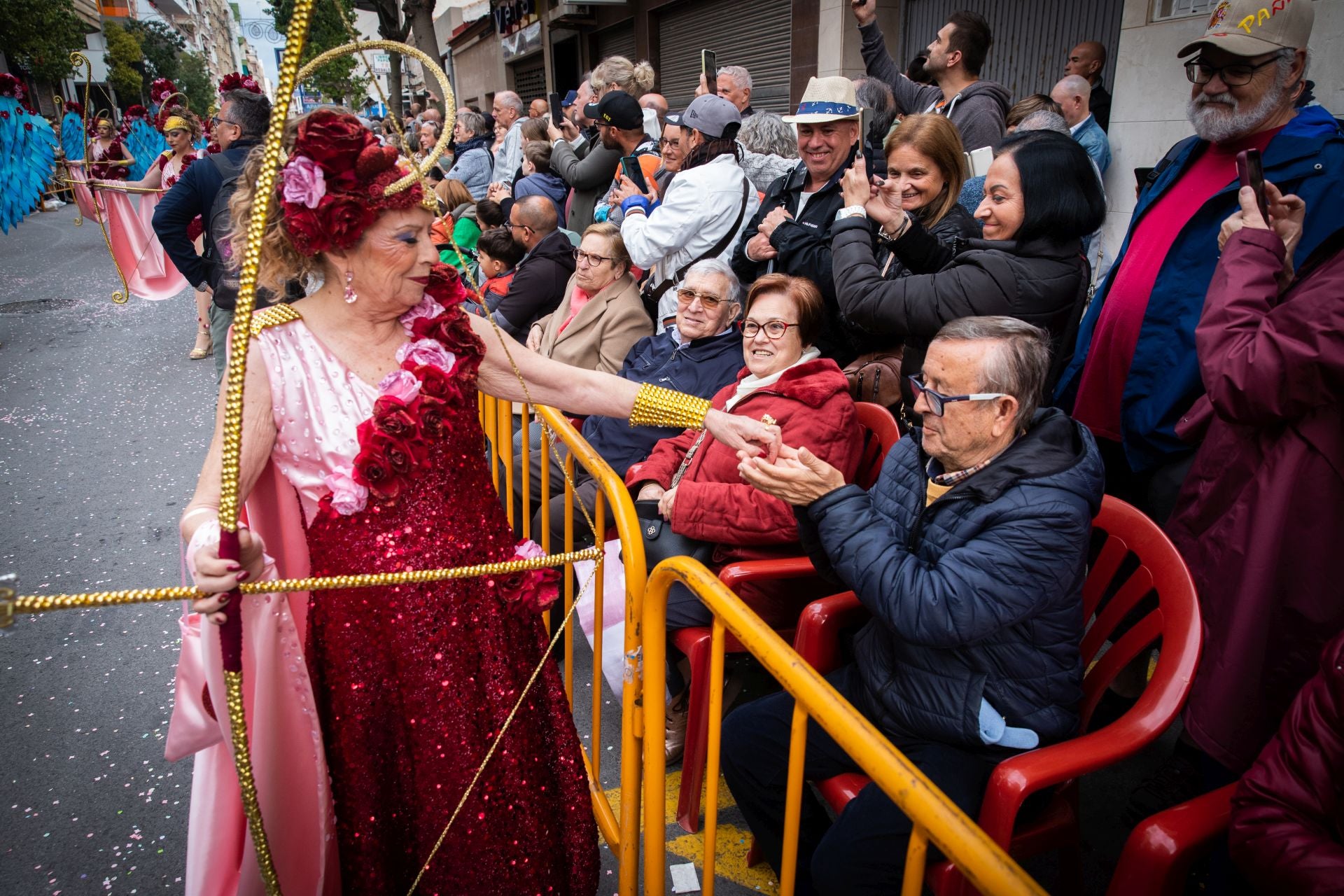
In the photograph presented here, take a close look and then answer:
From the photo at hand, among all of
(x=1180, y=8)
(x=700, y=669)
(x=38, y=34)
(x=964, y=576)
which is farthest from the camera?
(x=38, y=34)

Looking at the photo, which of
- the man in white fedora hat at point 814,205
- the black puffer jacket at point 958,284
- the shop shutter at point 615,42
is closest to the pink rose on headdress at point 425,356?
the black puffer jacket at point 958,284

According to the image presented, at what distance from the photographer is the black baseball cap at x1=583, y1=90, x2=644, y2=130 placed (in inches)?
213

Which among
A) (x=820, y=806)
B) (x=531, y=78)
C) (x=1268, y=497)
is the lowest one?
(x=820, y=806)

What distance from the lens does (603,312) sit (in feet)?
13.5

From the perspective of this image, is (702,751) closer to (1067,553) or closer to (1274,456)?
(1067,553)

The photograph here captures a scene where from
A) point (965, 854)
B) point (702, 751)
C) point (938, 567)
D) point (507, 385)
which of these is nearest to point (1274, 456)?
point (938, 567)

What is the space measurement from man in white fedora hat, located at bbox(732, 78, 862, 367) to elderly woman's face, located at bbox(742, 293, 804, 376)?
0.37 m

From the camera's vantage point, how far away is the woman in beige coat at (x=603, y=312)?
159 inches

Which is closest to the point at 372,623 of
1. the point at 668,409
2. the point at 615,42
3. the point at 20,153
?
the point at 668,409

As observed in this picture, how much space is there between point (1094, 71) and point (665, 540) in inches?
180

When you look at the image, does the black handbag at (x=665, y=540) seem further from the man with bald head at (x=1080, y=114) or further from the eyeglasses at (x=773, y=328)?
the man with bald head at (x=1080, y=114)

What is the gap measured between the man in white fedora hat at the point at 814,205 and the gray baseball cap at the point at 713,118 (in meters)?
0.51

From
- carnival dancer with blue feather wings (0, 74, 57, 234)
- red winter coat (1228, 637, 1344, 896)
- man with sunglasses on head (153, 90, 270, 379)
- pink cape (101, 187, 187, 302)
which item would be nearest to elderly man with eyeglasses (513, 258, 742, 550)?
red winter coat (1228, 637, 1344, 896)

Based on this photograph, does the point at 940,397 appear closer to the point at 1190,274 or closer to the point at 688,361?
the point at 1190,274
